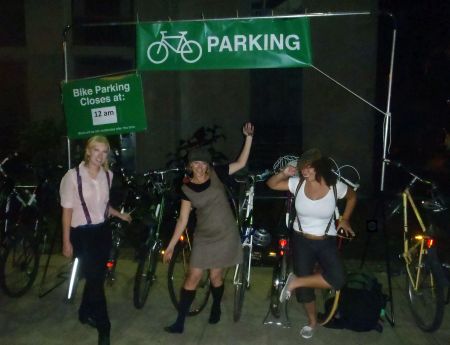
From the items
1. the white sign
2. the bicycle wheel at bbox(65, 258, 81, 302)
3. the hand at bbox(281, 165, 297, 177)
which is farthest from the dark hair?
the bicycle wheel at bbox(65, 258, 81, 302)

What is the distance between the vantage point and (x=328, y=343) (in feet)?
15.6

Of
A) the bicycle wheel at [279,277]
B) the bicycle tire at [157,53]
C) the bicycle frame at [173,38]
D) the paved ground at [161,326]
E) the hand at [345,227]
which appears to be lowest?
the paved ground at [161,326]

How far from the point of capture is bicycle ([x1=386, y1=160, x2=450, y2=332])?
15.6 ft

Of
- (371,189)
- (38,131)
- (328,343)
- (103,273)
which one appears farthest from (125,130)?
(371,189)

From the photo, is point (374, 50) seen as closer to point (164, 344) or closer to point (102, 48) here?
point (102, 48)

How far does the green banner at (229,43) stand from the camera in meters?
5.23

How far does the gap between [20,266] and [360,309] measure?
336 centimetres

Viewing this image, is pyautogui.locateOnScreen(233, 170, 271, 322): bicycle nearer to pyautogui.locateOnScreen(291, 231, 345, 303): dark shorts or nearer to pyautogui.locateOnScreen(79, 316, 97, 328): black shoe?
pyautogui.locateOnScreen(291, 231, 345, 303): dark shorts

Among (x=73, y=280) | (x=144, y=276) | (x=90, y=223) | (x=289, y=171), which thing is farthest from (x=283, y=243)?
(x=73, y=280)

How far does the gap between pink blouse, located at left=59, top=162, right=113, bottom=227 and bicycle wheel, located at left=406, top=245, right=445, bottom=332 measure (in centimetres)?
271

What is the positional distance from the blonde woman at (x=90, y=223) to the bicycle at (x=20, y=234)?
55.8 inches

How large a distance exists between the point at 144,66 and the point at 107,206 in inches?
57.6

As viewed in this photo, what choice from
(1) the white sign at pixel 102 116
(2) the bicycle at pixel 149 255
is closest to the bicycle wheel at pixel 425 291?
(2) the bicycle at pixel 149 255

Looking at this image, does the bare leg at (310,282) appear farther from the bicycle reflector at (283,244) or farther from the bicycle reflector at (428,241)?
the bicycle reflector at (428,241)
